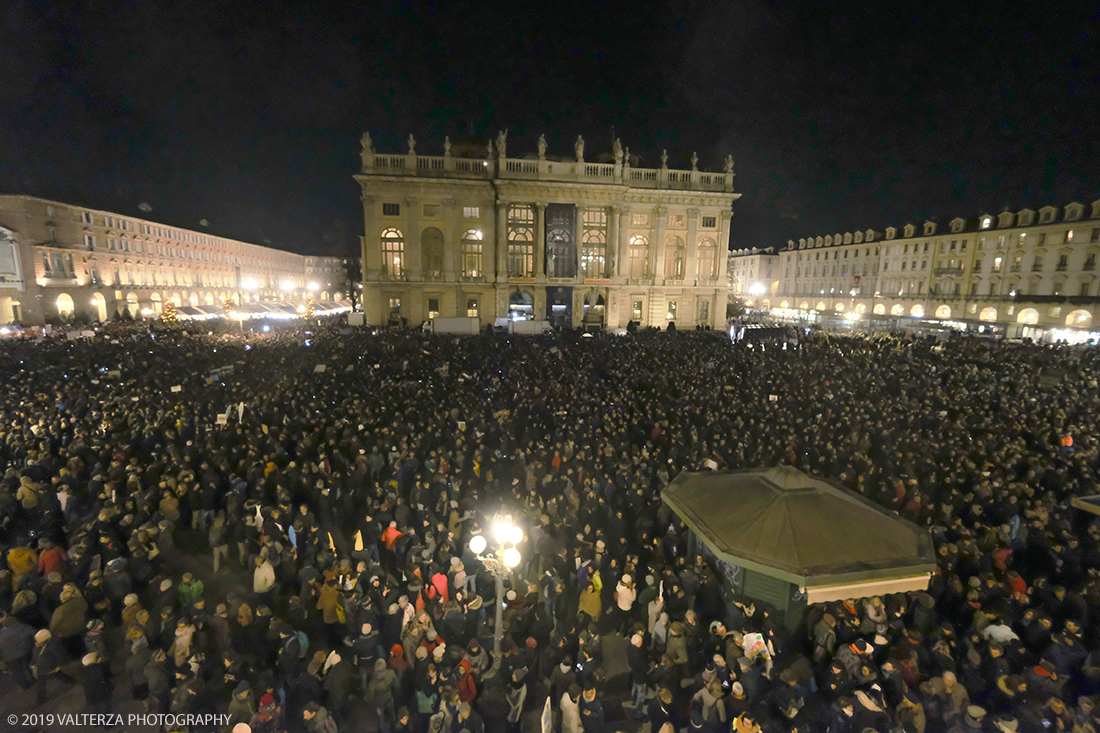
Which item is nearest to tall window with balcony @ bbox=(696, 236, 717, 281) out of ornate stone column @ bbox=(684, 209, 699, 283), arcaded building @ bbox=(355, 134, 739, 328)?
arcaded building @ bbox=(355, 134, 739, 328)

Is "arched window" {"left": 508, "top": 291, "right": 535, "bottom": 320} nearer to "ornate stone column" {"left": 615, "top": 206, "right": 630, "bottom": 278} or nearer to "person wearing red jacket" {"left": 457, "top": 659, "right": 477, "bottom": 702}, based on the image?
"ornate stone column" {"left": 615, "top": 206, "right": 630, "bottom": 278}

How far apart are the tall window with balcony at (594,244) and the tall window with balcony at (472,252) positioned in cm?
800

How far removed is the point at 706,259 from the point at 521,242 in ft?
50.4

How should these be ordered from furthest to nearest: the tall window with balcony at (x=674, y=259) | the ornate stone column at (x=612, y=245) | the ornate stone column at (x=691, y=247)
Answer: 1. the tall window with balcony at (x=674, y=259)
2. the ornate stone column at (x=691, y=247)
3. the ornate stone column at (x=612, y=245)

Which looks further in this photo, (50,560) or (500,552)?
(50,560)

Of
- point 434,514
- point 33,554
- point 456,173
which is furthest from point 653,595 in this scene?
point 456,173

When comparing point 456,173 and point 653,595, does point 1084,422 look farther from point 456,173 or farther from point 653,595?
point 456,173

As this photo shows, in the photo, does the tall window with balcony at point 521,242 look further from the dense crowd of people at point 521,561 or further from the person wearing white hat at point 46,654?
the person wearing white hat at point 46,654

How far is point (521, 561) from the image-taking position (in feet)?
22.3

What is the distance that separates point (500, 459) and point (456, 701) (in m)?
5.34

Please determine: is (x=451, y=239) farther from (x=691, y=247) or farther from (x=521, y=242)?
(x=691, y=247)

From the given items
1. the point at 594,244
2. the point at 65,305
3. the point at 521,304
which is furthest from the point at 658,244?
the point at 65,305

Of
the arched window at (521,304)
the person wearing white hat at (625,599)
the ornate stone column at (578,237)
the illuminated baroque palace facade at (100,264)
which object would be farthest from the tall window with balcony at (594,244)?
the illuminated baroque palace facade at (100,264)

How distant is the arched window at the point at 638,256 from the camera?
39281 millimetres
